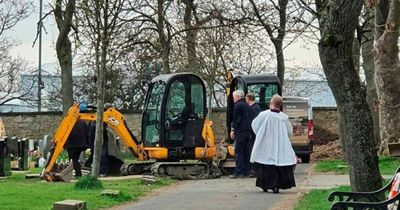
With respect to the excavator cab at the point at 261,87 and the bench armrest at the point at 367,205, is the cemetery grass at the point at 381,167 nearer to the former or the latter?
the excavator cab at the point at 261,87

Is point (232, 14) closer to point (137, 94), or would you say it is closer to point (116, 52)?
point (116, 52)

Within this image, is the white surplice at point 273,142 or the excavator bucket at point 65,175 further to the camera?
the excavator bucket at point 65,175

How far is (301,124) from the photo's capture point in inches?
1032

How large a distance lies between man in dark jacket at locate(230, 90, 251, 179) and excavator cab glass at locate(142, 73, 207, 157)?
2.09 metres

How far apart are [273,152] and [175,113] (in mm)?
5765

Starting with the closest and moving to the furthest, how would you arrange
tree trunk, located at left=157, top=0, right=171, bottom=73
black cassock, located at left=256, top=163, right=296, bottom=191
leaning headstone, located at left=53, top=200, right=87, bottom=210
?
leaning headstone, located at left=53, top=200, right=87, bottom=210 → black cassock, located at left=256, top=163, right=296, bottom=191 → tree trunk, located at left=157, top=0, right=171, bottom=73

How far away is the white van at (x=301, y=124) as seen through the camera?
83.9ft

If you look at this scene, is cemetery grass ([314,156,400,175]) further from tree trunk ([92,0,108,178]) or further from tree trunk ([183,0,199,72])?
tree trunk ([183,0,199,72])

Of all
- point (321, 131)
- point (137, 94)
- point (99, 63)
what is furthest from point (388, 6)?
point (137, 94)

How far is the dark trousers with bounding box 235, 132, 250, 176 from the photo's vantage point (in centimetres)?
1733

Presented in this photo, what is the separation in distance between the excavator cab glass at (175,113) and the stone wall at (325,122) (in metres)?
15.6

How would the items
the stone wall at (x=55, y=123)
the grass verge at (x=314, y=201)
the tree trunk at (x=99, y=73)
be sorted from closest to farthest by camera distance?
1. the grass verge at (x=314, y=201)
2. the tree trunk at (x=99, y=73)
3. the stone wall at (x=55, y=123)

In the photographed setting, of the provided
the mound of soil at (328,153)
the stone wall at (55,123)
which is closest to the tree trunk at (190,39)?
the stone wall at (55,123)

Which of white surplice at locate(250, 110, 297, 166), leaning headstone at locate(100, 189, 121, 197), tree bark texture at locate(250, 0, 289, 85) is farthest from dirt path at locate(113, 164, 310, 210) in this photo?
tree bark texture at locate(250, 0, 289, 85)
